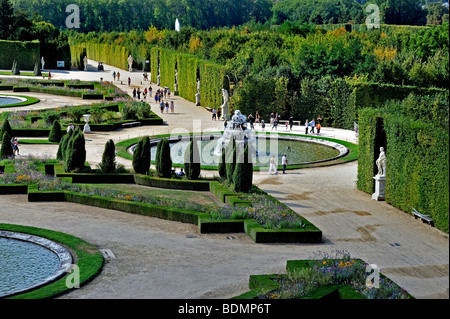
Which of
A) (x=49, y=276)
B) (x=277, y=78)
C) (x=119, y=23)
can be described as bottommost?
(x=49, y=276)

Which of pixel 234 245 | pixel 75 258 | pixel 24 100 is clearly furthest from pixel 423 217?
pixel 24 100

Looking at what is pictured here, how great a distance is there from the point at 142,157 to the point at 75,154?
10.5ft

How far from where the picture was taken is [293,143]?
4628cm

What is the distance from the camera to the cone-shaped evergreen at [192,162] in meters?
32.8

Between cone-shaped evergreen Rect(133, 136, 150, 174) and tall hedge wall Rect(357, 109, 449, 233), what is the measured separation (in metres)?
10.2

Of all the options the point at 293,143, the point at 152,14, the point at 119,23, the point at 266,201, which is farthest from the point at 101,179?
the point at 152,14

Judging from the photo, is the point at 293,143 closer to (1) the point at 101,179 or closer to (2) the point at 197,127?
(2) the point at 197,127

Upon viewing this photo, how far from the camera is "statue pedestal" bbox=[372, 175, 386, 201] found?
31.0 metres

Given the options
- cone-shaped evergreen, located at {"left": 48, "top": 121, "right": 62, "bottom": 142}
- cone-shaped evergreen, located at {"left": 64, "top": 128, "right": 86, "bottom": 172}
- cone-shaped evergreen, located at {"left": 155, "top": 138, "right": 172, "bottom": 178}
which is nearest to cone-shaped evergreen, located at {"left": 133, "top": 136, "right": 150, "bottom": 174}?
cone-shaped evergreen, located at {"left": 155, "top": 138, "right": 172, "bottom": 178}

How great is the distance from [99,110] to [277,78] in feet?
46.8

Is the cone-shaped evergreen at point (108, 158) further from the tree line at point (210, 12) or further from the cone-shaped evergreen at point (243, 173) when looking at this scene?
the tree line at point (210, 12)

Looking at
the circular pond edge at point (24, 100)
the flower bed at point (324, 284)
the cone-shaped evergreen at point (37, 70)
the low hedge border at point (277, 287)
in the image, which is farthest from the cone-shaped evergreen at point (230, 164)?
the cone-shaped evergreen at point (37, 70)

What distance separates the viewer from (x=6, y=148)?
3728 centimetres

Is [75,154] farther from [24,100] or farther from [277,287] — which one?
[24,100]
